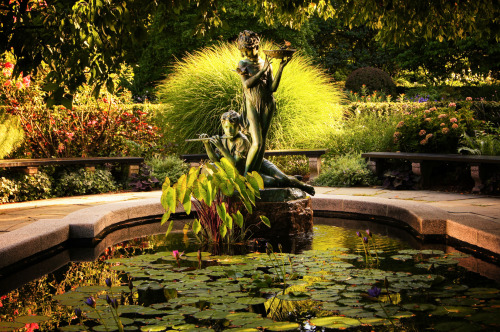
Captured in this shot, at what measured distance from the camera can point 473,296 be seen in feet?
11.6

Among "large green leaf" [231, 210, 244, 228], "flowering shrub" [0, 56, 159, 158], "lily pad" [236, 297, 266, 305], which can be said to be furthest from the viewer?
"flowering shrub" [0, 56, 159, 158]

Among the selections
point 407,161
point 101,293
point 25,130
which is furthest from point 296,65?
point 101,293

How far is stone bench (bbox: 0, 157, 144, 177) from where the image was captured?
320 inches

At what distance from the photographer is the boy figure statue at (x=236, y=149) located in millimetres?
6000

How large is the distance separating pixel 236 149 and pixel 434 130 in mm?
5219

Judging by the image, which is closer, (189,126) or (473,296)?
(473,296)

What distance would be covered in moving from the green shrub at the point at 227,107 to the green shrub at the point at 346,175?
1287mm

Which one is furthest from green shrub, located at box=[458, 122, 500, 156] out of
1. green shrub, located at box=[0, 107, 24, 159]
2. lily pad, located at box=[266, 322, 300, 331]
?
green shrub, located at box=[0, 107, 24, 159]

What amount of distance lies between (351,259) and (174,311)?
6.20 ft

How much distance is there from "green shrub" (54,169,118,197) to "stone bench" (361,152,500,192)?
4465 mm

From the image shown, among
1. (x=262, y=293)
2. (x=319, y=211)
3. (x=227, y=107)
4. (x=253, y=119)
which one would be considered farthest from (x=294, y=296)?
(x=227, y=107)

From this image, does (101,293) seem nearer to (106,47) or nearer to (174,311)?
(174,311)

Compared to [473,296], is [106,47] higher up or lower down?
higher up

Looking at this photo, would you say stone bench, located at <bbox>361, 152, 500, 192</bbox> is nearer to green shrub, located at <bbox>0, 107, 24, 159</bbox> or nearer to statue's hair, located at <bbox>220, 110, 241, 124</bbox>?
statue's hair, located at <bbox>220, 110, 241, 124</bbox>
